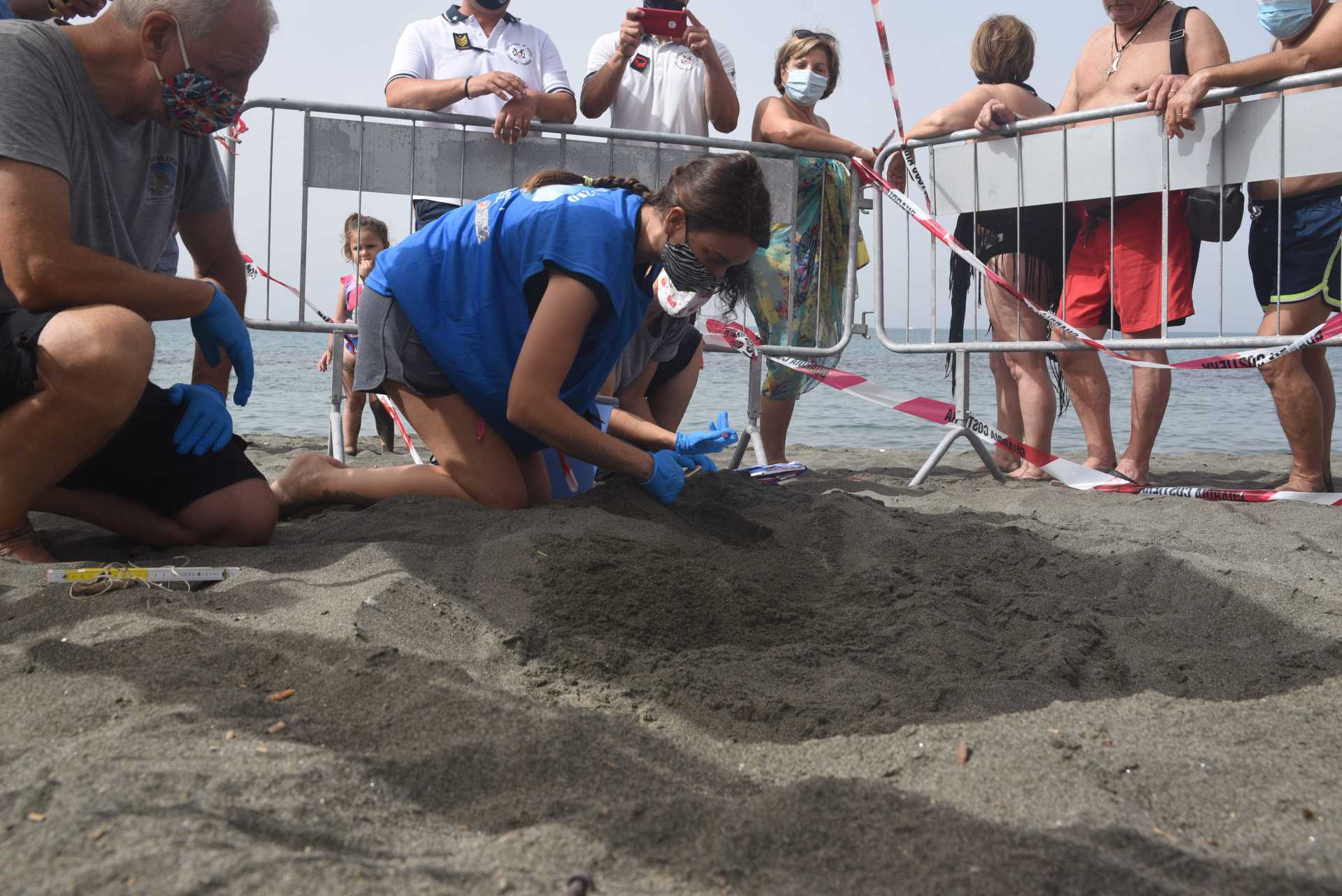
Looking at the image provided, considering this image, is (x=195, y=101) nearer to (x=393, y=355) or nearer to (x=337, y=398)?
(x=393, y=355)

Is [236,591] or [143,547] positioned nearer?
[236,591]

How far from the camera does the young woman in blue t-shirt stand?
2764 mm

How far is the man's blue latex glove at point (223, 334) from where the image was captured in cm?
274

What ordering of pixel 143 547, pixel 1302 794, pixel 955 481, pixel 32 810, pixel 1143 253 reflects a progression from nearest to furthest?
pixel 32 810, pixel 1302 794, pixel 143 547, pixel 1143 253, pixel 955 481

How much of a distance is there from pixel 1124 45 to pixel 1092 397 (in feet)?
4.82

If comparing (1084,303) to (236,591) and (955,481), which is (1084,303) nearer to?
(955,481)

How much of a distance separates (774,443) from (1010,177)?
1598mm

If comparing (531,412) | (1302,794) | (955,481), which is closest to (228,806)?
(1302,794)

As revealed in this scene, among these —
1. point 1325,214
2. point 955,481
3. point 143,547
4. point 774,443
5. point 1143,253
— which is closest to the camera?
point 143,547

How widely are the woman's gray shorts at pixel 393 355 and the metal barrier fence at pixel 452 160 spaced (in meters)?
1.00

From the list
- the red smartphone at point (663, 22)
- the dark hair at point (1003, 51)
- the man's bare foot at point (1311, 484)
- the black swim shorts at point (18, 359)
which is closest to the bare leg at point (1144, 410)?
the man's bare foot at point (1311, 484)

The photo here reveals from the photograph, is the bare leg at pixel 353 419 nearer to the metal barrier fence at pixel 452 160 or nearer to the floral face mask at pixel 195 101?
the metal barrier fence at pixel 452 160

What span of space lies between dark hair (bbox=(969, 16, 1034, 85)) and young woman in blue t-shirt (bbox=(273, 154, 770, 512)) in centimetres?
230

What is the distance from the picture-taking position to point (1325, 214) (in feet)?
12.5
